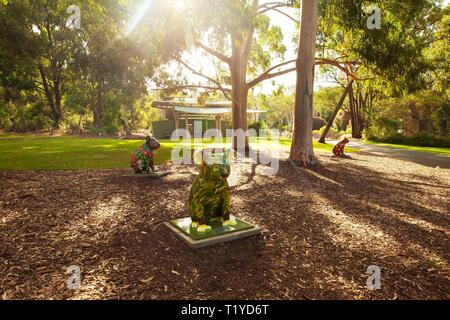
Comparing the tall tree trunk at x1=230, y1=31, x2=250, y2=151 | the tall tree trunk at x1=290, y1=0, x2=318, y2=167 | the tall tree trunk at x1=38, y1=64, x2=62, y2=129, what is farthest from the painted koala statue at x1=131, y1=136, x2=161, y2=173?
the tall tree trunk at x1=38, y1=64, x2=62, y2=129

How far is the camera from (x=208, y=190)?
13.1ft

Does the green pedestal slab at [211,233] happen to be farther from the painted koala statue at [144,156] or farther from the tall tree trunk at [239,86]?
the tall tree trunk at [239,86]

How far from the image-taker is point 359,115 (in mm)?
35625

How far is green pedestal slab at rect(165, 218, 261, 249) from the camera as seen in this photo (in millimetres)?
3850

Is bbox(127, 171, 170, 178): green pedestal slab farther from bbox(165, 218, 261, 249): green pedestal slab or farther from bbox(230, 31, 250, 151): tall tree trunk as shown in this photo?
bbox(230, 31, 250, 151): tall tree trunk

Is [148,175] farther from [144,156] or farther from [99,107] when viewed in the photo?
[99,107]

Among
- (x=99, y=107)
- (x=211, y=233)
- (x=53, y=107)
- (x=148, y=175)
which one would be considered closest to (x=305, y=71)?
(x=148, y=175)

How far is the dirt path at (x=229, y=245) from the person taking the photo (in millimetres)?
2979

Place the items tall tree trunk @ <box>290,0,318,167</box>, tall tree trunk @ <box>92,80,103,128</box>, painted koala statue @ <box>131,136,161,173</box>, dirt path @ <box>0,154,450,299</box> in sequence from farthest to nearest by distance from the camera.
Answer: tall tree trunk @ <box>92,80,103,128</box> < tall tree trunk @ <box>290,0,318,167</box> < painted koala statue @ <box>131,136,161,173</box> < dirt path @ <box>0,154,450,299</box>

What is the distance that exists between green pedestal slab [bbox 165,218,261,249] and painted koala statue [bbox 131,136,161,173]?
14.2ft

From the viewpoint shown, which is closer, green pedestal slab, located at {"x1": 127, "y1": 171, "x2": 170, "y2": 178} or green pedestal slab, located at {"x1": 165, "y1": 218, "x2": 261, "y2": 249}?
green pedestal slab, located at {"x1": 165, "y1": 218, "x2": 261, "y2": 249}

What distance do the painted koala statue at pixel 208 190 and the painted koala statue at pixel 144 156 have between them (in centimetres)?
479

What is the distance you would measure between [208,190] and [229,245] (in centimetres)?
84

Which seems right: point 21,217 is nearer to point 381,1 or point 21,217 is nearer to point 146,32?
point 146,32
